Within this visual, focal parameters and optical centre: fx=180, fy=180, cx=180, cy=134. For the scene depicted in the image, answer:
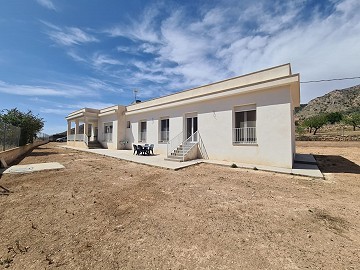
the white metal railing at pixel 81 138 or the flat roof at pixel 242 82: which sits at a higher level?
the flat roof at pixel 242 82

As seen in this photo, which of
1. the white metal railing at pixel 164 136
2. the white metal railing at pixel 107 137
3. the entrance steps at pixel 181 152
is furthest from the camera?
the white metal railing at pixel 107 137

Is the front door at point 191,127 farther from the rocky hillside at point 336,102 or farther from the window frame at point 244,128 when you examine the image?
the rocky hillside at point 336,102

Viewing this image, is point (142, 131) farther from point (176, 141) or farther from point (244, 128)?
point (244, 128)

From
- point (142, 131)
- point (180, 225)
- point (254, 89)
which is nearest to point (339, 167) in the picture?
point (254, 89)

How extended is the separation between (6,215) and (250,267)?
4.75 m

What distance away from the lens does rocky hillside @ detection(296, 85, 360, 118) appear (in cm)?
6400

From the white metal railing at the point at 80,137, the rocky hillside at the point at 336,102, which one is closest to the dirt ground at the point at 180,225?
the white metal railing at the point at 80,137

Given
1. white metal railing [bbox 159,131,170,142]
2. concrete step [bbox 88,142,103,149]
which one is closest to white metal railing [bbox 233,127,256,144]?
white metal railing [bbox 159,131,170,142]

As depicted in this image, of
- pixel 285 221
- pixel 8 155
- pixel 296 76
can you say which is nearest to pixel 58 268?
pixel 285 221

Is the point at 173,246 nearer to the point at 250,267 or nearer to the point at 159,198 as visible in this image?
the point at 250,267

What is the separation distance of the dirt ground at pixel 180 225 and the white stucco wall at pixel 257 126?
2.65m

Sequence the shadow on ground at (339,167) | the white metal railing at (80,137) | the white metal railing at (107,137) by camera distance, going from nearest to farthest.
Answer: the shadow on ground at (339,167) < the white metal railing at (107,137) < the white metal railing at (80,137)

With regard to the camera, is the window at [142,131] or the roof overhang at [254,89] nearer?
the roof overhang at [254,89]

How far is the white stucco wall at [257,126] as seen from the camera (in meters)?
8.27
